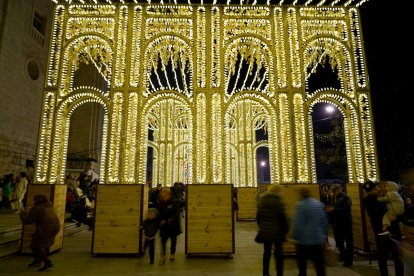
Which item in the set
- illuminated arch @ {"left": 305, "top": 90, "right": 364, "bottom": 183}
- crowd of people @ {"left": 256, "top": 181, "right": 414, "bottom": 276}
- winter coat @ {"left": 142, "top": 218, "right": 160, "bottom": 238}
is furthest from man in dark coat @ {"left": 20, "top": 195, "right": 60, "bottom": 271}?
illuminated arch @ {"left": 305, "top": 90, "right": 364, "bottom": 183}

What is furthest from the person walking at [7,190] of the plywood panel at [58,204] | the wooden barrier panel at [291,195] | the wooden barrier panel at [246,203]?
the wooden barrier panel at [291,195]

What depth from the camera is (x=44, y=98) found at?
7.67 meters

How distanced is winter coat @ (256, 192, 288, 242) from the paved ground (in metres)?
1.12

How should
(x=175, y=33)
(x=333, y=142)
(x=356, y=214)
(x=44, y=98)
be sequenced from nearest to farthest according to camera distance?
(x=356, y=214) < (x=44, y=98) < (x=175, y=33) < (x=333, y=142)

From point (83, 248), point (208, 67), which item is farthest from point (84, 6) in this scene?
point (83, 248)

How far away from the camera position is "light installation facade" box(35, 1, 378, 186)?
7684mm

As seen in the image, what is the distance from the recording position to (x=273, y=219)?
14.5 feet

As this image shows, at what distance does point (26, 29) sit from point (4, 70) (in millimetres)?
Result: 3077

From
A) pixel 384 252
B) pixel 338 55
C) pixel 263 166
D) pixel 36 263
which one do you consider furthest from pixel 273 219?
pixel 263 166

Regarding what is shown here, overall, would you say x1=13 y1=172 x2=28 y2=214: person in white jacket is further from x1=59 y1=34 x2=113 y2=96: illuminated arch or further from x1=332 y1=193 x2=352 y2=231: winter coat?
x1=332 y1=193 x2=352 y2=231: winter coat

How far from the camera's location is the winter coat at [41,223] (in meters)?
5.20

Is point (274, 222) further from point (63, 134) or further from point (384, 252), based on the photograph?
point (63, 134)

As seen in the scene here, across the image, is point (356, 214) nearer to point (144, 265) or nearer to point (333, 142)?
point (144, 265)

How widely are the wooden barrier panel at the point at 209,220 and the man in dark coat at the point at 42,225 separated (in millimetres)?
2739
